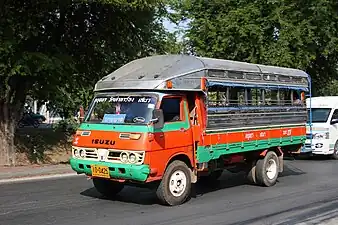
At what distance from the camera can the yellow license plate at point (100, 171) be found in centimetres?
964

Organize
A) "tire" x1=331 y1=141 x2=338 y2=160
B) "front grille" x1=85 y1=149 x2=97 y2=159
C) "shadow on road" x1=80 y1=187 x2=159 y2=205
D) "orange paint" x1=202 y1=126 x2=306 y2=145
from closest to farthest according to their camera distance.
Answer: "front grille" x1=85 y1=149 x2=97 y2=159
"shadow on road" x1=80 y1=187 x2=159 y2=205
"orange paint" x1=202 y1=126 x2=306 y2=145
"tire" x1=331 y1=141 x2=338 y2=160

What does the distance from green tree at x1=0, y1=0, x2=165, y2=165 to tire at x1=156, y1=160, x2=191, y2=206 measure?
7.31 m

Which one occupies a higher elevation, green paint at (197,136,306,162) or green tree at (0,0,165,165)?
green tree at (0,0,165,165)

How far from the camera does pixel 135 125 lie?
9617 mm

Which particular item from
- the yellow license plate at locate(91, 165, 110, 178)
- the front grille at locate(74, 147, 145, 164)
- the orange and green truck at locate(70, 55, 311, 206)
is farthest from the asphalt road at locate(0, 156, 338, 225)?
the front grille at locate(74, 147, 145, 164)

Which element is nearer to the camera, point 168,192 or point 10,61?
point 168,192

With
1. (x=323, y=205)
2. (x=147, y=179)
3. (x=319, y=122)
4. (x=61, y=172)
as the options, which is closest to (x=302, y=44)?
(x=319, y=122)

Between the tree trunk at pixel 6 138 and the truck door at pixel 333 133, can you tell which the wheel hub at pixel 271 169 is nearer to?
the truck door at pixel 333 133

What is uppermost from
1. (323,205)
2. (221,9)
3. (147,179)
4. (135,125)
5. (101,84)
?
(221,9)

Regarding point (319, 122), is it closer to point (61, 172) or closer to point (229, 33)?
point (229, 33)

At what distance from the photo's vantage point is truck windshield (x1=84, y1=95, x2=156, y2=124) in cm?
973

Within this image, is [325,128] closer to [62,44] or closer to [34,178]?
[62,44]

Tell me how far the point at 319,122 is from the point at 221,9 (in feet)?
33.6

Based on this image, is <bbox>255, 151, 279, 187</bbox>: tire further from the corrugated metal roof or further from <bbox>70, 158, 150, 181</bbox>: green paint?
<bbox>70, 158, 150, 181</bbox>: green paint
